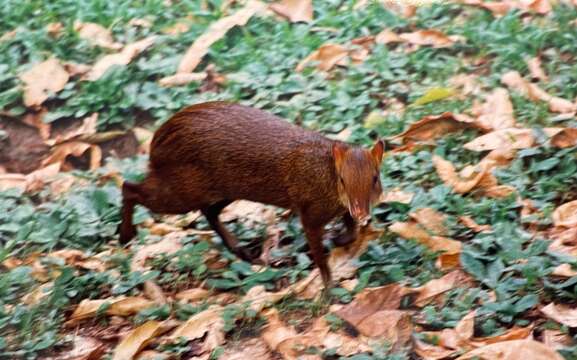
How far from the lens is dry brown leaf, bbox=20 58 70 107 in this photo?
6.94 m

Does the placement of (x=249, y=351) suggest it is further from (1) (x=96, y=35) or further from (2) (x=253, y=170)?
(1) (x=96, y=35)

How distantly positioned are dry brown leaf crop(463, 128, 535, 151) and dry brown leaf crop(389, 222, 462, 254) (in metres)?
0.91

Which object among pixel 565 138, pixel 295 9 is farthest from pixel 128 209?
pixel 295 9

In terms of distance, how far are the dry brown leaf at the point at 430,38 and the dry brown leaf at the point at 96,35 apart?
2172 millimetres

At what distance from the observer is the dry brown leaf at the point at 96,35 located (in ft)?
24.2

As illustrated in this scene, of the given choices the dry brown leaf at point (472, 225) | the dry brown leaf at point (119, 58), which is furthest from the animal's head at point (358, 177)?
the dry brown leaf at point (119, 58)

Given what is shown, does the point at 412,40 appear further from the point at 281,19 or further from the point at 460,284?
the point at 460,284

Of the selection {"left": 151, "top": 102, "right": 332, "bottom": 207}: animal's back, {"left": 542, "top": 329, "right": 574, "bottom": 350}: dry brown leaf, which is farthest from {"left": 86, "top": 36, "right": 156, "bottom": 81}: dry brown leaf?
{"left": 542, "top": 329, "right": 574, "bottom": 350}: dry brown leaf

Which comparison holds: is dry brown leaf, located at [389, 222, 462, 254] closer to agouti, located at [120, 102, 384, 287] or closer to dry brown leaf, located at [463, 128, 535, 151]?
agouti, located at [120, 102, 384, 287]

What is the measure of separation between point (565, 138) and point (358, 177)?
1.65 meters

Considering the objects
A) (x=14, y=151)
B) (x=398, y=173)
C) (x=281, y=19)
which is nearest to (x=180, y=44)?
(x=281, y=19)

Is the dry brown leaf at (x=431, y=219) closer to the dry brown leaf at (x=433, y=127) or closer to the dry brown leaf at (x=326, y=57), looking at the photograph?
the dry brown leaf at (x=433, y=127)

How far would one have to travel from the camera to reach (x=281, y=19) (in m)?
7.55

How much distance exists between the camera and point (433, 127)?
238 inches
